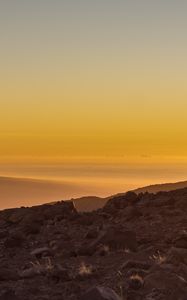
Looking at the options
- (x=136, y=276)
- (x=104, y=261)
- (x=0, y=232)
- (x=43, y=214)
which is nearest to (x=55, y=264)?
(x=104, y=261)

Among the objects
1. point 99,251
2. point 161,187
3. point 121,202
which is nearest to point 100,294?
point 99,251

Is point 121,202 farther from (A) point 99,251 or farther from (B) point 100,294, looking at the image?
(B) point 100,294

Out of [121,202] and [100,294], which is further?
[121,202]

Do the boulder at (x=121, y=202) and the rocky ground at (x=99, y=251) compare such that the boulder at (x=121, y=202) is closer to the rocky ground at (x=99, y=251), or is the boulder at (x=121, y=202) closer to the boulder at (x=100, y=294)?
the rocky ground at (x=99, y=251)

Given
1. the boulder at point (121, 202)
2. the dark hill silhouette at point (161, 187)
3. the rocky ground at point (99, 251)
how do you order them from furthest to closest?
the dark hill silhouette at point (161, 187) < the boulder at point (121, 202) < the rocky ground at point (99, 251)

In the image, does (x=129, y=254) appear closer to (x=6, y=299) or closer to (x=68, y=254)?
(x=68, y=254)

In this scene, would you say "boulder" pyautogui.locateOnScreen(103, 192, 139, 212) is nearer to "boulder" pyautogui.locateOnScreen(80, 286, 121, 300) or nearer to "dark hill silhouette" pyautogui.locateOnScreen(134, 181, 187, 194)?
"boulder" pyautogui.locateOnScreen(80, 286, 121, 300)

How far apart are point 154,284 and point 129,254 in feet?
14.2

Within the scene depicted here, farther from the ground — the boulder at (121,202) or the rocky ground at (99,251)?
the boulder at (121,202)

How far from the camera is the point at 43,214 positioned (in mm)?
27094

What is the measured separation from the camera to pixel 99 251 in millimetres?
18641

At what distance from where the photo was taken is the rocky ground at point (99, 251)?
14.1 metres

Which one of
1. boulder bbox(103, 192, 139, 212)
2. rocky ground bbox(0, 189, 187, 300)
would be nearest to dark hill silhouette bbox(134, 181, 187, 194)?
boulder bbox(103, 192, 139, 212)

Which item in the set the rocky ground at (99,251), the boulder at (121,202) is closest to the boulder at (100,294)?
the rocky ground at (99,251)
